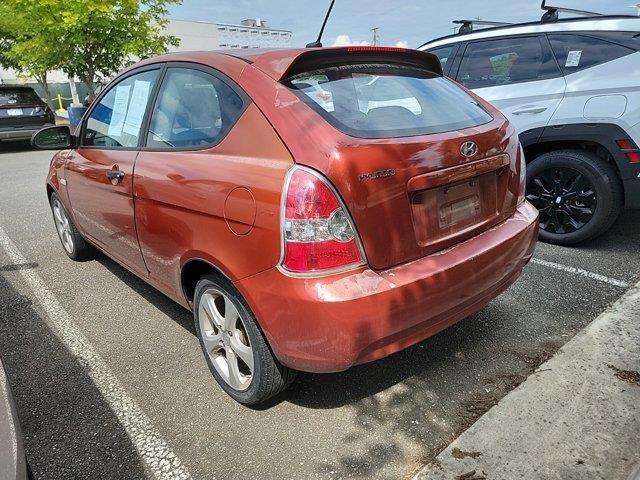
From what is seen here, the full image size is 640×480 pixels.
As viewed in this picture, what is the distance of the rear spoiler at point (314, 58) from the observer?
7.04ft

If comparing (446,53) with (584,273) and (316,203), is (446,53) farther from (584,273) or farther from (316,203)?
(316,203)

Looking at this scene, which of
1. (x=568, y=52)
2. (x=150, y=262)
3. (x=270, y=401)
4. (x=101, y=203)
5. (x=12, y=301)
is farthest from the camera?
(x=568, y=52)

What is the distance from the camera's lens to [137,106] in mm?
2908

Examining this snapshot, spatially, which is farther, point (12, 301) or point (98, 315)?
point (12, 301)

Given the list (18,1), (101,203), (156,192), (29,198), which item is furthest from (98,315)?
(18,1)

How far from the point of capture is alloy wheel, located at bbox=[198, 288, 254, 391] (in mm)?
2285

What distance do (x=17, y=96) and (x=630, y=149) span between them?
14.1 metres

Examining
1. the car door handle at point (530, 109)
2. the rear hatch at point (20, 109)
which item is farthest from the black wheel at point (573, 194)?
the rear hatch at point (20, 109)

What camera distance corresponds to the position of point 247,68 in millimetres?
2227

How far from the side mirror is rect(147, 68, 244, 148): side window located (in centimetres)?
131

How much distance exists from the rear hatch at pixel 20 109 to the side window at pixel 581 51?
13171 mm

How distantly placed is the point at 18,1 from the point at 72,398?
1410cm

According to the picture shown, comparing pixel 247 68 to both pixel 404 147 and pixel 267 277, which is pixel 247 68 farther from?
pixel 267 277

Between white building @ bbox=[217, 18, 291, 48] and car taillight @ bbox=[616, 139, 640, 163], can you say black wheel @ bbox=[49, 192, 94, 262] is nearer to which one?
car taillight @ bbox=[616, 139, 640, 163]
